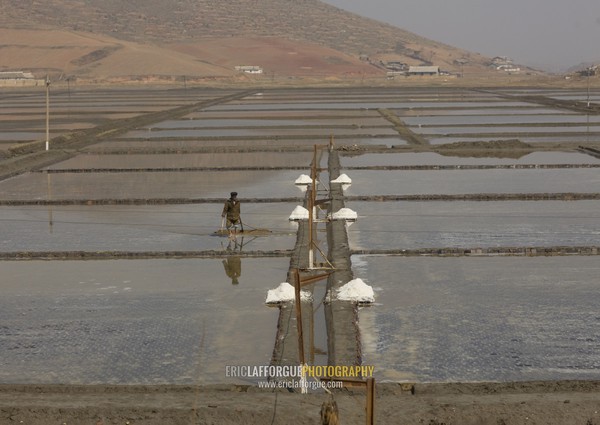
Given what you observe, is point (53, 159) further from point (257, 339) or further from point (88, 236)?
point (257, 339)

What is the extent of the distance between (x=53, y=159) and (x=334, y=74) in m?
108

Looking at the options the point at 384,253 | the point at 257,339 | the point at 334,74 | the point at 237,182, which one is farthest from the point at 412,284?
the point at 334,74

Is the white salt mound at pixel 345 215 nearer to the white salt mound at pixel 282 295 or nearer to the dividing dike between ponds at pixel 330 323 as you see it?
the dividing dike between ponds at pixel 330 323

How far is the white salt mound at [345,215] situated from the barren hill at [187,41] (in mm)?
93042

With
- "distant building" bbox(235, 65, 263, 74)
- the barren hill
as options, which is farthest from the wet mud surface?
"distant building" bbox(235, 65, 263, 74)

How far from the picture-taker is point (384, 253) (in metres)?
13.7

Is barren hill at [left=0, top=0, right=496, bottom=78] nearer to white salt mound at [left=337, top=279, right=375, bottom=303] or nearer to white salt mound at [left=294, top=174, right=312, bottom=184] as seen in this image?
white salt mound at [left=294, top=174, right=312, bottom=184]

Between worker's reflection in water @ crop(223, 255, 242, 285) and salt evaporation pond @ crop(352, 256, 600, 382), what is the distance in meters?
1.56

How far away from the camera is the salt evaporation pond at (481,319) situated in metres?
8.65

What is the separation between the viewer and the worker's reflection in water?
12.5m

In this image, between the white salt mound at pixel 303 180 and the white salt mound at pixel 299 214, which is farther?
the white salt mound at pixel 303 180

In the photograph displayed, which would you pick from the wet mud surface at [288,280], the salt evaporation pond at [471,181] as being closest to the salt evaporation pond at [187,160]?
the wet mud surface at [288,280]

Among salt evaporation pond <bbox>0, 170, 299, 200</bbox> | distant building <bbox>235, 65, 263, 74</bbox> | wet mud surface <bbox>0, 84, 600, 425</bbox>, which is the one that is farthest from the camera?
distant building <bbox>235, 65, 263, 74</bbox>

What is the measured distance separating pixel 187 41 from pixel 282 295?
150718 millimetres
